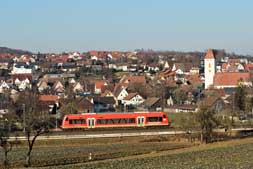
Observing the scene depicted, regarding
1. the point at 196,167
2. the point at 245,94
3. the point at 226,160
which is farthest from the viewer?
the point at 245,94

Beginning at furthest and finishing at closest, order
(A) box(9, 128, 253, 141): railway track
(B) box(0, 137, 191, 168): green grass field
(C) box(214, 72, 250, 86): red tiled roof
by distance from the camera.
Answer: (C) box(214, 72, 250, 86): red tiled roof → (A) box(9, 128, 253, 141): railway track → (B) box(0, 137, 191, 168): green grass field

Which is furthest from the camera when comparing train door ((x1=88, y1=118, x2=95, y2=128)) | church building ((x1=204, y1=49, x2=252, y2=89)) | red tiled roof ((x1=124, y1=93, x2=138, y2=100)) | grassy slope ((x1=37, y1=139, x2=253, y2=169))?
church building ((x1=204, y1=49, x2=252, y2=89))

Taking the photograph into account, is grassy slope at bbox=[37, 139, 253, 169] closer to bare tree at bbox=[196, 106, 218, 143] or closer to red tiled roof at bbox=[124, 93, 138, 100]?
bare tree at bbox=[196, 106, 218, 143]

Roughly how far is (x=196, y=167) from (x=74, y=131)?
2623 cm

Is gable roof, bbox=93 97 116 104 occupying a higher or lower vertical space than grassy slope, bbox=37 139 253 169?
higher

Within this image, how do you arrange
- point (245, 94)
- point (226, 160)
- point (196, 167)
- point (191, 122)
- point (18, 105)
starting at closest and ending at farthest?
point (196, 167) → point (226, 160) → point (191, 122) → point (18, 105) → point (245, 94)

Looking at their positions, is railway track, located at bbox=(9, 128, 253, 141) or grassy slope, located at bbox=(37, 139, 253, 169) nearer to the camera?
grassy slope, located at bbox=(37, 139, 253, 169)

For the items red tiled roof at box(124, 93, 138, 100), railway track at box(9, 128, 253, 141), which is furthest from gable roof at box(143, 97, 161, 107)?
railway track at box(9, 128, 253, 141)

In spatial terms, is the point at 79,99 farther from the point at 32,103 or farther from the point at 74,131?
the point at 74,131

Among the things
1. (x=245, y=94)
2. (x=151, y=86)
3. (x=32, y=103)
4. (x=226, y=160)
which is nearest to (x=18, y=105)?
(x=32, y=103)

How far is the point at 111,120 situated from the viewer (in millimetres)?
46531

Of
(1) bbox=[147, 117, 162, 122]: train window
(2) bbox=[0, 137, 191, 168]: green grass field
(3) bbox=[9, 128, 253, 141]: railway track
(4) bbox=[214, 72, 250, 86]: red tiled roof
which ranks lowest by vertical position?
(2) bbox=[0, 137, 191, 168]: green grass field

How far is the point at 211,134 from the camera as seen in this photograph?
125ft

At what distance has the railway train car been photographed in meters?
46.4
